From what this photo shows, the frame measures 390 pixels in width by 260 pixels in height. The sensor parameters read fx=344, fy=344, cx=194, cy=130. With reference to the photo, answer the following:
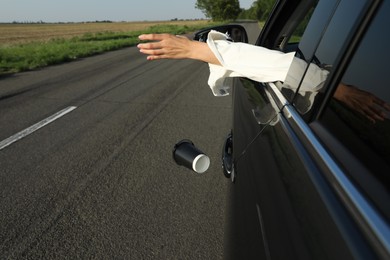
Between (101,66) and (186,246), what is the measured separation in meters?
10.1

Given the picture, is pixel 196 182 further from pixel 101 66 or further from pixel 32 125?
pixel 101 66

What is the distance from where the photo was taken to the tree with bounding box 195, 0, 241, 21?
92562 millimetres

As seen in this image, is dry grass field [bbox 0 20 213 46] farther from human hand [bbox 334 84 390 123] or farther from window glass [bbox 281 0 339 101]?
human hand [bbox 334 84 390 123]

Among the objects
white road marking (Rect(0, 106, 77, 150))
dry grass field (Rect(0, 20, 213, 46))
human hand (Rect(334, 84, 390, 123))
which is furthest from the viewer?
dry grass field (Rect(0, 20, 213, 46))

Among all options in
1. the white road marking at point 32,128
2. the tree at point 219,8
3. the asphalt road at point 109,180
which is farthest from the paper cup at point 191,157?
the tree at point 219,8

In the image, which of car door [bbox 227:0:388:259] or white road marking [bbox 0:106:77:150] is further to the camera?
white road marking [bbox 0:106:77:150]

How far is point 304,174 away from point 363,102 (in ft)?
0.84

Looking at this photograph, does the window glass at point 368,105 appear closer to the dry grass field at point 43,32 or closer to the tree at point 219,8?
the dry grass field at point 43,32

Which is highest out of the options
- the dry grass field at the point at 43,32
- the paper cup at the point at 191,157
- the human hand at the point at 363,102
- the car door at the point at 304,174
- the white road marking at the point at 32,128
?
the human hand at the point at 363,102

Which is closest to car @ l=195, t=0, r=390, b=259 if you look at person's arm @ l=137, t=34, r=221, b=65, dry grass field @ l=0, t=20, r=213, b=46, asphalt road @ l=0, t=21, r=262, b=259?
person's arm @ l=137, t=34, r=221, b=65

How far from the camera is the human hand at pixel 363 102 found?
2.80ft

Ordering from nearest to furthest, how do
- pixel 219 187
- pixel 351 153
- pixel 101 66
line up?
pixel 351 153, pixel 219 187, pixel 101 66

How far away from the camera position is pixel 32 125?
5117 mm

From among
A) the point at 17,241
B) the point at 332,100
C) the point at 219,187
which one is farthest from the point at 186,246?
the point at 332,100
